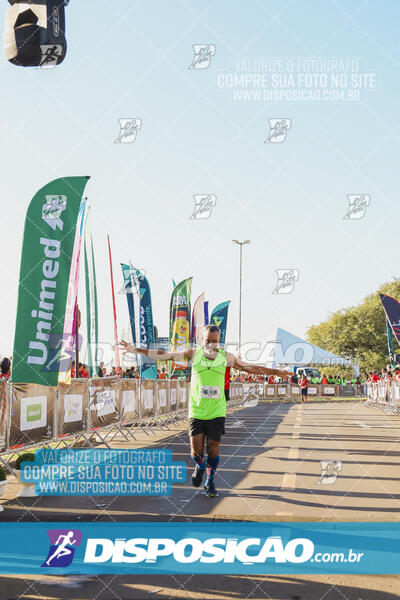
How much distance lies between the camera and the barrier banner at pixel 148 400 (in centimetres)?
1630

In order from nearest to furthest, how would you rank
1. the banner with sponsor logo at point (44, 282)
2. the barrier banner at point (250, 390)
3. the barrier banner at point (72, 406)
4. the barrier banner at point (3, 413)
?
the barrier banner at point (3, 413) → the banner with sponsor logo at point (44, 282) → the barrier banner at point (72, 406) → the barrier banner at point (250, 390)

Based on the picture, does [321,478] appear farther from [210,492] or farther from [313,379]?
[313,379]

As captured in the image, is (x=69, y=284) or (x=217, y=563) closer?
Result: (x=217, y=563)

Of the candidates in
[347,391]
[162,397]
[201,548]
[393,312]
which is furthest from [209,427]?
[347,391]

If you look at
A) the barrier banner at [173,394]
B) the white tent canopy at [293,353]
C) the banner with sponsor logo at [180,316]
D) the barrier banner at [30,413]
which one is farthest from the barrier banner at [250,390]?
the barrier banner at [30,413]

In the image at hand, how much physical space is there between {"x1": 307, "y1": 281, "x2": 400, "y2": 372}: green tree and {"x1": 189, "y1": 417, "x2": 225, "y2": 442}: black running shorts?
244 feet

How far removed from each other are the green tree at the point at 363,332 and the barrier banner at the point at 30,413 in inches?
2881

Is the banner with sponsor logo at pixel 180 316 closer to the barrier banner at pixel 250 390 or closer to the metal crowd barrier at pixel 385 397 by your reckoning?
the metal crowd barrier at pixel 385 397

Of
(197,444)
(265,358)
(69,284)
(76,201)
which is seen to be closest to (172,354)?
(197,444)

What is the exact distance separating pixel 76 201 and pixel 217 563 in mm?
7572

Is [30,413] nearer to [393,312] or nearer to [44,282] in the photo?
[44,282]

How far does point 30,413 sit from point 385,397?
24.8 m

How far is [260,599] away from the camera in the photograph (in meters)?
4.20

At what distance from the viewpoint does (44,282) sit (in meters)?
10.4
